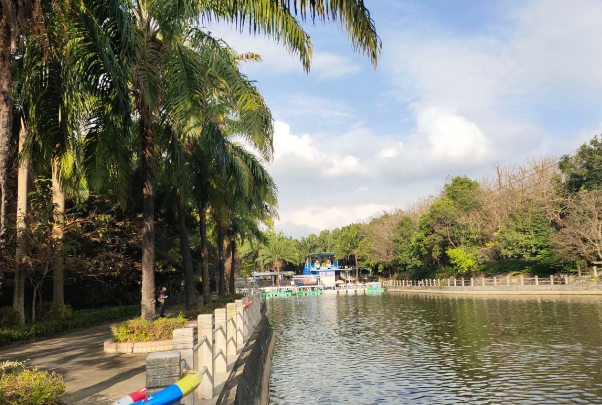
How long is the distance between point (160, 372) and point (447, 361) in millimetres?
11695

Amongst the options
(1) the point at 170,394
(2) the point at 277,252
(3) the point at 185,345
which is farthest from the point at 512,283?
(2) the point at 277,252

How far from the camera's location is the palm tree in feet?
334

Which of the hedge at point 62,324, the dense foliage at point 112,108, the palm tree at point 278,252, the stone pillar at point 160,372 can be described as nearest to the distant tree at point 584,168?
the dense foliage at point 112,108

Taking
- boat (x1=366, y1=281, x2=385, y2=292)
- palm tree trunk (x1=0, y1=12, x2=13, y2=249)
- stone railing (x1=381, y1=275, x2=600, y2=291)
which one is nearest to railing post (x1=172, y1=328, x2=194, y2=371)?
Result: palm tree trunk (x1=0, y1=12, x2=13, y2=249)

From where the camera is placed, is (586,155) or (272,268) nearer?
(586,155)

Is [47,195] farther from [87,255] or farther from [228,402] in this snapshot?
[228,402]

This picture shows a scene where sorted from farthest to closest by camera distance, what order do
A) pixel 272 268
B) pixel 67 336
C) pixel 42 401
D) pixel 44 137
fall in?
1. pixel 272 268
2. pixel 67 336
3. pixel 44 137
4. pixel 42 401

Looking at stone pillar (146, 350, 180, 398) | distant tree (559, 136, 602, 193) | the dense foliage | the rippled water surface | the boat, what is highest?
distant tree (559, 136, 602, 193)

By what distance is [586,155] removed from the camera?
4334cm

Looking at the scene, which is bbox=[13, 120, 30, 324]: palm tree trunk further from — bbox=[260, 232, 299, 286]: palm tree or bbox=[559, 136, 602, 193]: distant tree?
bbox=[260, 232, 299, 286]: palm tree

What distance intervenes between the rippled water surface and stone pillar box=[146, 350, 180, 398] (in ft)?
21.7

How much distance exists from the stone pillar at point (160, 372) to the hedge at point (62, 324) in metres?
10.8

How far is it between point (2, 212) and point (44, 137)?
182 inches

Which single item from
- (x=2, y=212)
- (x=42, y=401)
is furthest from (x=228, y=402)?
(x=2, y=212)
